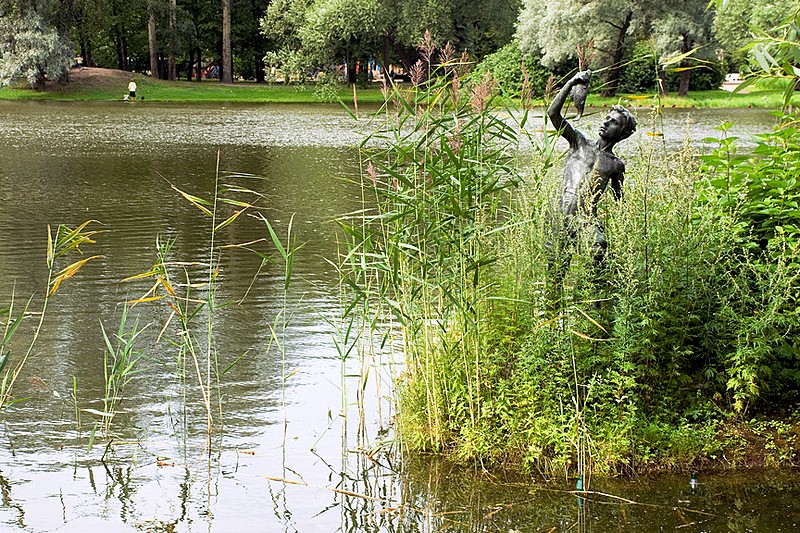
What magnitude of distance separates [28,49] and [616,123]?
147ft

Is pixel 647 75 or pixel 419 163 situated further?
pixel 647 75

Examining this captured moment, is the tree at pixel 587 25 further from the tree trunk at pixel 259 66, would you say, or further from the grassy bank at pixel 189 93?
the tree trunk at pixel 259 66

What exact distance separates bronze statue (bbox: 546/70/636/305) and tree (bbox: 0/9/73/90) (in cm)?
4382

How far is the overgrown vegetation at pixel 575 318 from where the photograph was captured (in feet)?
18.4

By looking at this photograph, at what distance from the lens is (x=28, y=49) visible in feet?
153

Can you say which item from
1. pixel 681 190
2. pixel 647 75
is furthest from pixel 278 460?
pixel 647 75

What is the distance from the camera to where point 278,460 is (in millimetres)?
5965

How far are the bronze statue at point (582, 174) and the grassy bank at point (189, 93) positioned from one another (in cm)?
3713

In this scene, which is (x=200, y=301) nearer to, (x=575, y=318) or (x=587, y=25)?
(x=575, y=318)

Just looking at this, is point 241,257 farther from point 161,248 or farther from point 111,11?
point 111,11

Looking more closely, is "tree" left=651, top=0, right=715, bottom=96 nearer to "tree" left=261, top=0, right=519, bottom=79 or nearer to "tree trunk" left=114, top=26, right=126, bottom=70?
"tree" left=261, top=0, right=519, bottom=79

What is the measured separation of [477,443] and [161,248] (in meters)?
2.25

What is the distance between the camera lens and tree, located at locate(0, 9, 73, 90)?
151 ft

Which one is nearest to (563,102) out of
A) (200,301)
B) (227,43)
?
(200,301)
